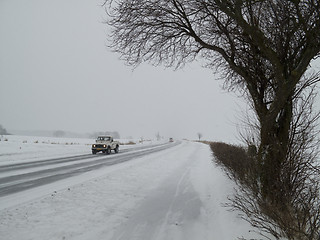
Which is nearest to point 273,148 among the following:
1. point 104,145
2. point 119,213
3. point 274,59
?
point 274,59

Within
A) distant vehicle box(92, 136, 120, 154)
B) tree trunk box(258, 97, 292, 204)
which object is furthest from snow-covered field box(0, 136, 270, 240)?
distant vehicle box(92, 136, 120, 154)

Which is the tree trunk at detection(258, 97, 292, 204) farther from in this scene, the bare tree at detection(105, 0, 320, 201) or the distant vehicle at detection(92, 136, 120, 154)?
the distant vehicle at detection(92, 136, 120, 154)

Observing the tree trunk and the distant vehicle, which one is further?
the distant vehicle

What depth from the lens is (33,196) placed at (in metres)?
5.20

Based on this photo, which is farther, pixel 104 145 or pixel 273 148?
pixel 104 145

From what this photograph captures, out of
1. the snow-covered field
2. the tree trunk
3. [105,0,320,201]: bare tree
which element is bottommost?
the snow-covered field

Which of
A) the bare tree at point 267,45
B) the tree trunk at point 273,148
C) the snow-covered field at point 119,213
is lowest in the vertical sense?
the snow-covered field at point 119,213

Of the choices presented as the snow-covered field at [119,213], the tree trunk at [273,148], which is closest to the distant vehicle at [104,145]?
the snow-covered field at [119,213]

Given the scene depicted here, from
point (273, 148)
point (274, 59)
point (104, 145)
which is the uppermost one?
point (274, 59)

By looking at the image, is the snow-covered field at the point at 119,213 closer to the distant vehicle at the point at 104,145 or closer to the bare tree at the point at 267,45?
the bare tree at the point at 267,45

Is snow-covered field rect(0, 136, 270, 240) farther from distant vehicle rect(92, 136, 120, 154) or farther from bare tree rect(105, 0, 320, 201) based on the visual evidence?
distant vehicle rect(92, 136, 120, 154)

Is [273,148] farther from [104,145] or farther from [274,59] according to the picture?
[104,145]

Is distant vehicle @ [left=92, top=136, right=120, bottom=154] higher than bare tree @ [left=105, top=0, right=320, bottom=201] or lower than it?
lower

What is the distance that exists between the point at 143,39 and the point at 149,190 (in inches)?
194
